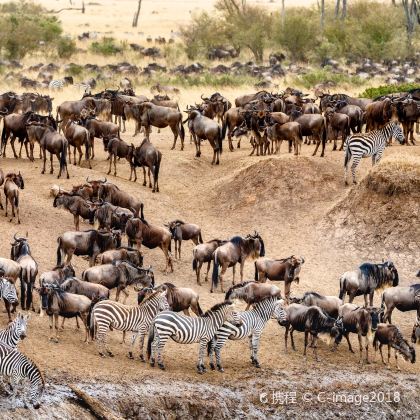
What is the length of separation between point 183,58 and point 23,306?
43835 millimetres

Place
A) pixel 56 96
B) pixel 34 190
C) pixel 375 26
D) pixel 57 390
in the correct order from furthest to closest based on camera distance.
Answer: pixel 375 26 → pixel 56 96 → pixel 34 190 → pixel 57 390

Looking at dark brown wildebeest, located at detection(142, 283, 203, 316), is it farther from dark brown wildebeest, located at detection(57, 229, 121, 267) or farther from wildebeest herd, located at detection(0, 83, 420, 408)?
dark brown wildebeest, located at detection(57, 229, 121, 267)

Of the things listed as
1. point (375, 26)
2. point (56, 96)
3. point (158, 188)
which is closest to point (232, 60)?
point (375, 26)

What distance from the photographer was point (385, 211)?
2419 centimetres

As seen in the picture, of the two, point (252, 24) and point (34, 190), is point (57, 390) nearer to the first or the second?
point (34, 190)

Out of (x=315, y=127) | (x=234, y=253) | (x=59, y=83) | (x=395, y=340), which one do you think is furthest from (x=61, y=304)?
(x=59, y=83)

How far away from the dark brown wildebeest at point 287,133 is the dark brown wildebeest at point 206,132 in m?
1.40

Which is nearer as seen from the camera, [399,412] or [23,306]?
[399,412]

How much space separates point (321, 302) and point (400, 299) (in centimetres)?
171

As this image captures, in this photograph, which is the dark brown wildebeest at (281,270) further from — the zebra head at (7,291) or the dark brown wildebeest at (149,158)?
the dark brown wildebeest at (149,158)

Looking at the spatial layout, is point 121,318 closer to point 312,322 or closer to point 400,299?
point 312,322

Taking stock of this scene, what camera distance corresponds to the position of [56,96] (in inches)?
1583

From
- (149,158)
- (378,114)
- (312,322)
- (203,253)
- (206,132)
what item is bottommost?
(312,322)

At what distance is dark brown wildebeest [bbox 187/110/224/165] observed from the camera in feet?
98.5
